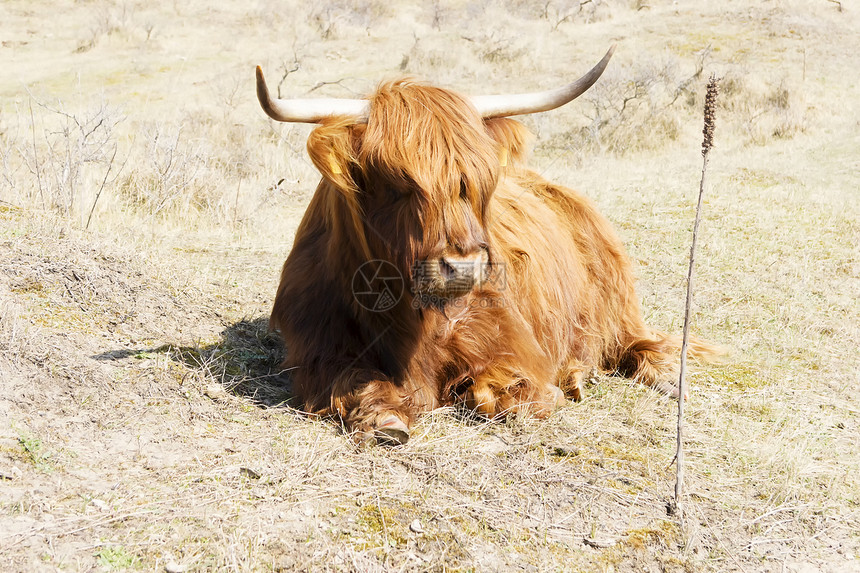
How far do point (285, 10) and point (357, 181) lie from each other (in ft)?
87.8

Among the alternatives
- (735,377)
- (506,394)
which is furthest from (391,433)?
(735,377)

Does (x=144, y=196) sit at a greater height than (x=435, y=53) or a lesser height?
lesser

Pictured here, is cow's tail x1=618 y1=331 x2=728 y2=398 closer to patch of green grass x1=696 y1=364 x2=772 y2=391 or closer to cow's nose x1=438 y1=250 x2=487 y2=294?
patch of green grass x1=696 y1=364 x2=772 y2=391

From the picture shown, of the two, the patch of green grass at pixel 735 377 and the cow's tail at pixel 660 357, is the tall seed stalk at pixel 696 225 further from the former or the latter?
the patch of green grass at pixel 735 377

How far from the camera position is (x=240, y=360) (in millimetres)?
4090


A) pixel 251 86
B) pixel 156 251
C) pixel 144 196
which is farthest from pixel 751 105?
pixel 156 251

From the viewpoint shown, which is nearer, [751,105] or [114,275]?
[114,275]

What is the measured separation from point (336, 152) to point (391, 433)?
129cm

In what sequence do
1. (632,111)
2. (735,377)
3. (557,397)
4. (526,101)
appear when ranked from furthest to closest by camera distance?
(632,111) < (735,377) < (557,397) < (526,101)

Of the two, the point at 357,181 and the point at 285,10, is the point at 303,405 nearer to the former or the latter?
the point at 357,181

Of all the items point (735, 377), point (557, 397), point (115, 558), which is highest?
point (115, 558)

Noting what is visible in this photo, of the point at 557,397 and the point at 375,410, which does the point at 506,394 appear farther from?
the point at 375,410

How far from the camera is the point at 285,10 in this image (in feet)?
89.8

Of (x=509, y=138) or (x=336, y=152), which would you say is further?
(x=509, y=138)
